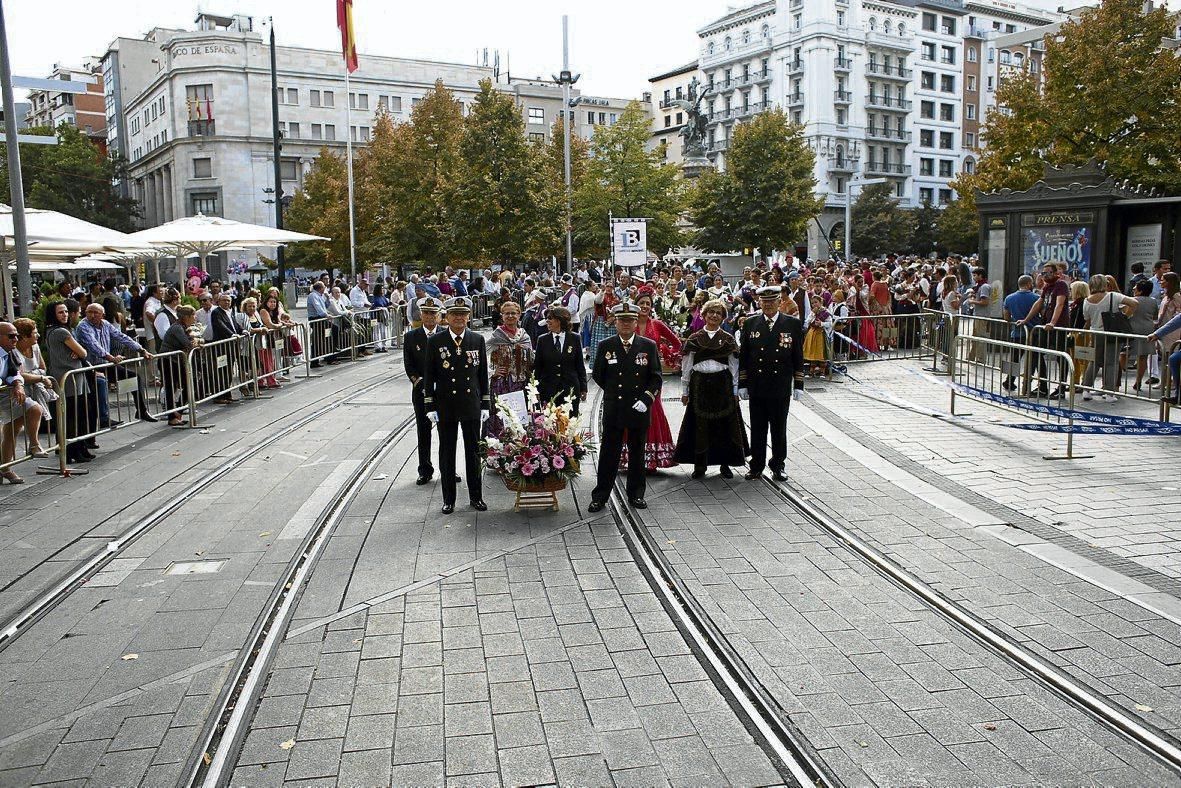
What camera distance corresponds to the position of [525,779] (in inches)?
182

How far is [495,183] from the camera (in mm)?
38156

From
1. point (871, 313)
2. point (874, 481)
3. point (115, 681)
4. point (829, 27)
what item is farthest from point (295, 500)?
point (829, 27)

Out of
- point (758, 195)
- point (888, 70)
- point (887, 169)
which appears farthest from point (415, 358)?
point (888, 70)

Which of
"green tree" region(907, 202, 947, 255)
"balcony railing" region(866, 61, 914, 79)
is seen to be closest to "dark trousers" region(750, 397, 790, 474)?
"green tree" region(907, 202, 947, 255)

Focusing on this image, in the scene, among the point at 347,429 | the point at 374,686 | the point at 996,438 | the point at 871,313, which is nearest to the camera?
the point at 374,686

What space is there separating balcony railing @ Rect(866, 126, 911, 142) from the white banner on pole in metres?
70.5

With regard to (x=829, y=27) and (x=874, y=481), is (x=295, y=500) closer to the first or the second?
(x=874, y=481)

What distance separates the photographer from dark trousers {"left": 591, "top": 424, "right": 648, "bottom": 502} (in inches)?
380

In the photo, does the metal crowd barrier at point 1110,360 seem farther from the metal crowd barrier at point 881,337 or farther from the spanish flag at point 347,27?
the spanish flag at point 347,27

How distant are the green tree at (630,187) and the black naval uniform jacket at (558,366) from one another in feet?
109

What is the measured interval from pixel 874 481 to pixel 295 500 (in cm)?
595

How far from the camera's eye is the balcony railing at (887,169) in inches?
3601

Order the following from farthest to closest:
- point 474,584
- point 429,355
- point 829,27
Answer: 1. point 829,27
2. point 429,355
3. point 474,584

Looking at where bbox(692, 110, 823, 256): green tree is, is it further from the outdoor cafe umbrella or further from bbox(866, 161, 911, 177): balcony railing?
bbox(866, 161, 911, 177): balcony railing
